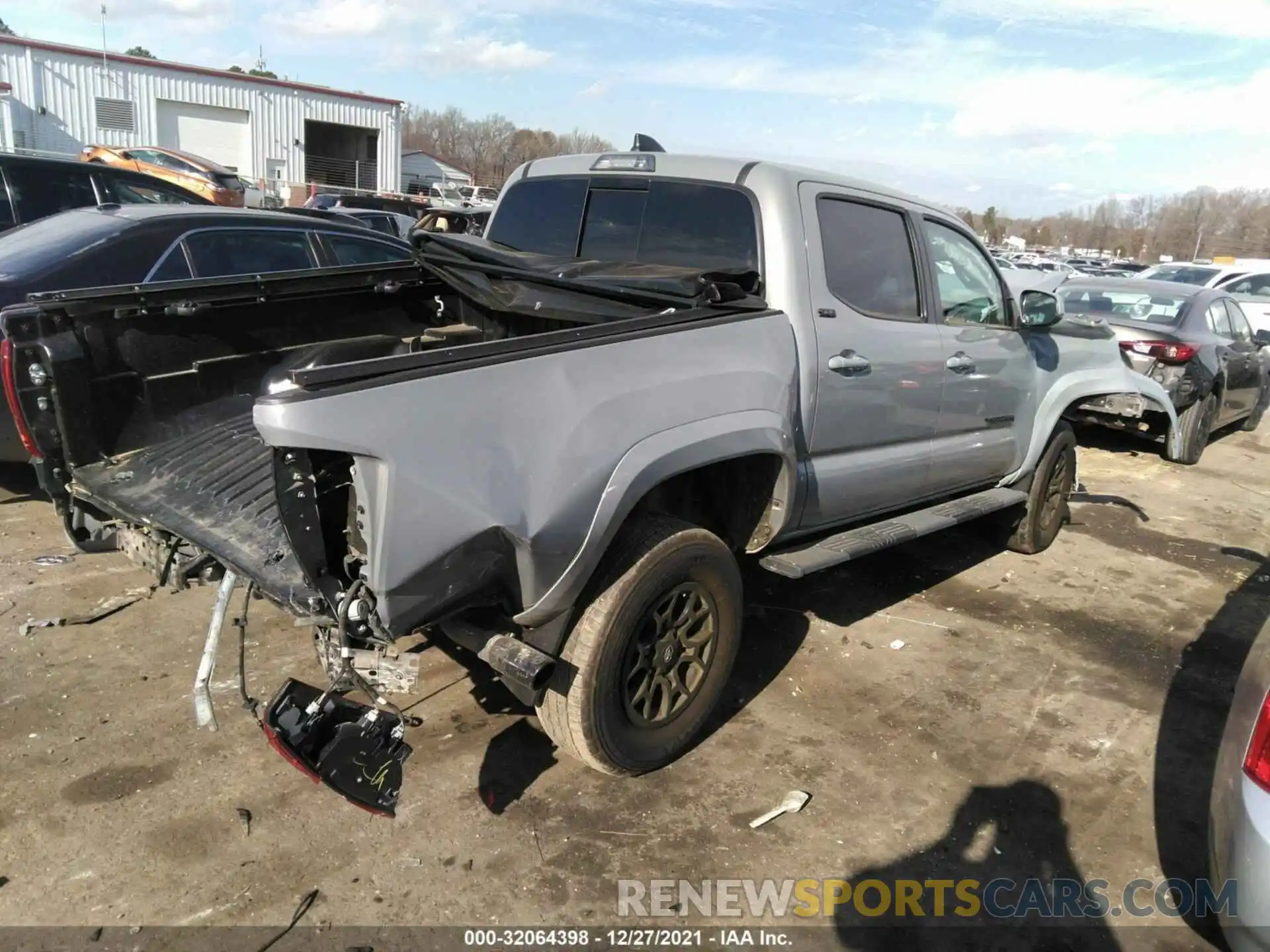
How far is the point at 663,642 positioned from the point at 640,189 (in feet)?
6.85

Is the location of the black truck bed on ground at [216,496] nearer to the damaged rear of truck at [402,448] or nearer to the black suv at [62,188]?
the damaged rear of truck at [402,448]

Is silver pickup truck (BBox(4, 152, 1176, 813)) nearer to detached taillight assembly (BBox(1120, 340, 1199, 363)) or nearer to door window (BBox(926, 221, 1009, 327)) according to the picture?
door window (BBox(926, 221, 1009, 327))

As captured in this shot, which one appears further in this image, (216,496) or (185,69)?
(185,69)

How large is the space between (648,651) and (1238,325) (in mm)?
9529

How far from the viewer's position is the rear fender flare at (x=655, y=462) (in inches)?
114

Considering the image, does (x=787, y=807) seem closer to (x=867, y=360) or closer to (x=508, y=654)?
(x=508, y=654)

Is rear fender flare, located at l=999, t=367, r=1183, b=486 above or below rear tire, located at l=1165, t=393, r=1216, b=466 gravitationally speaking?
above

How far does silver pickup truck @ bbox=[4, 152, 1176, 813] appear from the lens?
2.56 meters

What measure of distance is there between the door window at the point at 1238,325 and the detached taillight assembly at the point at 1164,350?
1.73 m

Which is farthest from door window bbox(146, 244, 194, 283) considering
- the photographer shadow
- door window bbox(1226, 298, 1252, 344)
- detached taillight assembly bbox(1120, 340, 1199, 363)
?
door window bbox(1226, 298, 1252, 344)

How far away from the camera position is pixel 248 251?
20.4 ft

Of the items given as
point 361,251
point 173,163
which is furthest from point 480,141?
point 361,251

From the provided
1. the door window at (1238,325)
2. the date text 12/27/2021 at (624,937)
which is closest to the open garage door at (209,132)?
the door window at (1238,325)

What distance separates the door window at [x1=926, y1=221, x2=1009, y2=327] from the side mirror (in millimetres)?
128
